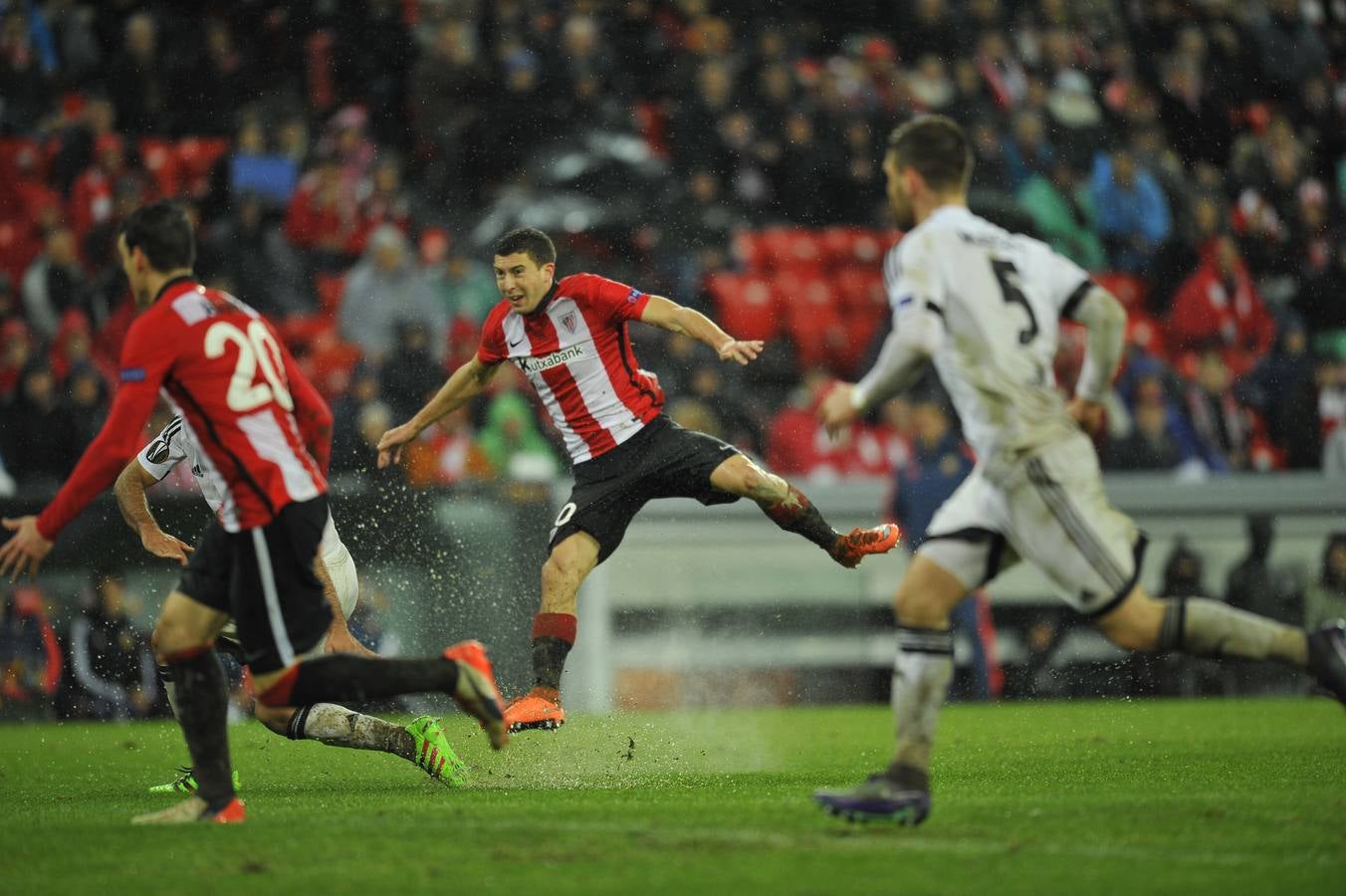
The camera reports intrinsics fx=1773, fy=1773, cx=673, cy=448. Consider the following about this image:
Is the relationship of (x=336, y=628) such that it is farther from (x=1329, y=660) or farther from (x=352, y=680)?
(x=1329, y=660)

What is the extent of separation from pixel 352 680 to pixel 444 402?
2762mm

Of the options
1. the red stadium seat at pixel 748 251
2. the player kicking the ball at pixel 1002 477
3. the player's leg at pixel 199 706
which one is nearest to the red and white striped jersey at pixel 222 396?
the player's leg at pixel 199 706

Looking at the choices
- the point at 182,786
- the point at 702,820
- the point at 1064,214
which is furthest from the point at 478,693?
the point at 1064,214

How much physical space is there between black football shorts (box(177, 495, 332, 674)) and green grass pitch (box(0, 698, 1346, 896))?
0.61 meters

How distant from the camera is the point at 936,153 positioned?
577 cm

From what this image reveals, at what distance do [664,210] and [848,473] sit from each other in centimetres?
321

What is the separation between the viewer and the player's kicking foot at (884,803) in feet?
18.2

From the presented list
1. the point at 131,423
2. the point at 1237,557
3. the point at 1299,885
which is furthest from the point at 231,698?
the point at 1299,885

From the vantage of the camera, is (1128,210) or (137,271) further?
(1128,210)

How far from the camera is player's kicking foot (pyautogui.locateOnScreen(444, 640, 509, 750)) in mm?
6180

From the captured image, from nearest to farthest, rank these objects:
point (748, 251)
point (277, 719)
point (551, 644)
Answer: point (277, 719) < point (551, 644) < point (748, 251)

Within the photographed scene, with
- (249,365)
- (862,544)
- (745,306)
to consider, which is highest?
(745,306)

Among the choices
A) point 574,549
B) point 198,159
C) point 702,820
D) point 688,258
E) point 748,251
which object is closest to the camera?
point 702,820

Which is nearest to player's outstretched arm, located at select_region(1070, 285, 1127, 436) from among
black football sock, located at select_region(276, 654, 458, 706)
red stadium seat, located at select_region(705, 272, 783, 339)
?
black football sock, located at select_region(276, 654, 458, 706)
